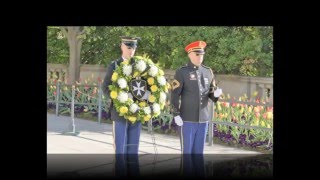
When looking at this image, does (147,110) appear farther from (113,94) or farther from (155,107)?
(113,94)

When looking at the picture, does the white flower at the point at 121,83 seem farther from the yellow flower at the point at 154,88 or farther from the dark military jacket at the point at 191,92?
the dark military jacket at the point at 191,92

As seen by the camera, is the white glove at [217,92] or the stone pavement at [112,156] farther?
the stone pavement at [112,156]

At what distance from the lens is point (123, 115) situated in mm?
7934

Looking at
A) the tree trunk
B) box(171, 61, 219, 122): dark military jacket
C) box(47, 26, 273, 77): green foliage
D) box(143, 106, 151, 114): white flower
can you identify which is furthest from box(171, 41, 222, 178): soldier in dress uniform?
the tree trunk

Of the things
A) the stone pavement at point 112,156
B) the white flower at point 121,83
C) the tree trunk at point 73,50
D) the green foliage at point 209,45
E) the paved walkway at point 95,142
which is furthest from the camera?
the tree trunk at point 73,50

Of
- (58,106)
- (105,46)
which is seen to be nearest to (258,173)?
(105,46)

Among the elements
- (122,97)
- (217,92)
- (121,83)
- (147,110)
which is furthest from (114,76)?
(217,92)

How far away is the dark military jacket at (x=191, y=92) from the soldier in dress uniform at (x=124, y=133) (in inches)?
21.0

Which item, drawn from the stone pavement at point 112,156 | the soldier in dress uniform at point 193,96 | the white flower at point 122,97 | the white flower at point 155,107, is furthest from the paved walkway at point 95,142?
the white flower at point 122,97

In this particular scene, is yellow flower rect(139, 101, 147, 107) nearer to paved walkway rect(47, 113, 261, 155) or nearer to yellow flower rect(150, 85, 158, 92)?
yellow flower rect(150, 85, 158, 92)

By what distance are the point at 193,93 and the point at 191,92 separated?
0.03 meters

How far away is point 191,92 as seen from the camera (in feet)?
26.6

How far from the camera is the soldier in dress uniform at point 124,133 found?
7.97m

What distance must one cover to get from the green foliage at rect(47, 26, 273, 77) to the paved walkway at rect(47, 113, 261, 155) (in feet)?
3.25
